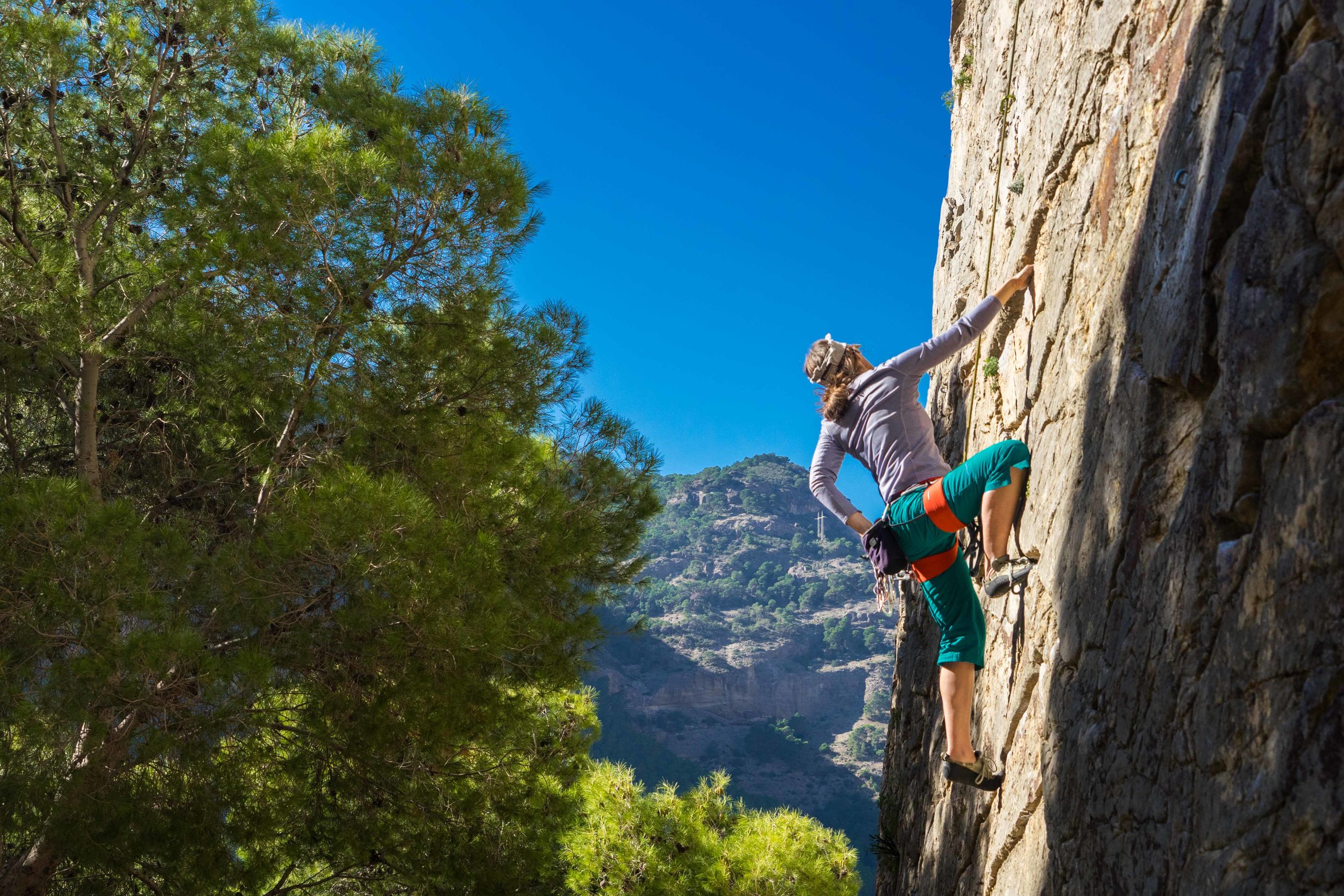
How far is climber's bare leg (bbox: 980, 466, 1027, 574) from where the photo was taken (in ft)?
10.2

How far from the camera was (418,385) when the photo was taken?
17.3 feet

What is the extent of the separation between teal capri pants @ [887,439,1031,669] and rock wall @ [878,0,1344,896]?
5.2 inches

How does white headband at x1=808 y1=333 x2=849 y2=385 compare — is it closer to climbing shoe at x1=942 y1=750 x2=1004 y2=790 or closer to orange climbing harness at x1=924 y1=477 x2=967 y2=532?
orange climbing harness at x1=924 y1=477 x2=967 y2=532

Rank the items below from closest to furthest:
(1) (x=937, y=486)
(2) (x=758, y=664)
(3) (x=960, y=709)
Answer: (3) (x=960, y=709)
(1) (x=937, y=486)
(2) (x=758, y=664)

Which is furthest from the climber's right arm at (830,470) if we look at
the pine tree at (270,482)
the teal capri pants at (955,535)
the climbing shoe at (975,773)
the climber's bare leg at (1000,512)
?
the pine tree at (270,482)

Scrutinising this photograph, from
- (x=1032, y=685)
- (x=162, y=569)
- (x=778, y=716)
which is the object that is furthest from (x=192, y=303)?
(x=778, y=716)

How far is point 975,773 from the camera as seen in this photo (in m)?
3.06

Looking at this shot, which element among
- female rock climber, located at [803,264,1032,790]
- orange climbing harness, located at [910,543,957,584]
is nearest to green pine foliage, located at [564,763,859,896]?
female rock climber, located at [803,264,1032,790]

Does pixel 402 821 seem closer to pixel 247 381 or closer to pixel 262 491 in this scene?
pixel 262 491

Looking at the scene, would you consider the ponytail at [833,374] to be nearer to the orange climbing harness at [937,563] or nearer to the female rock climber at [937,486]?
the female rock climber at [937,486]

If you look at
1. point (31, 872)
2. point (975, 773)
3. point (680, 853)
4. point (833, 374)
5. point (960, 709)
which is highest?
point (833, 374)

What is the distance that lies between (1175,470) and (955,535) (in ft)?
3.54

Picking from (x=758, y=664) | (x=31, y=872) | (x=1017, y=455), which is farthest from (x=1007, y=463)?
(x=758, y=664)

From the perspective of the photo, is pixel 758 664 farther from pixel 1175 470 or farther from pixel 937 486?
pixel 1175 470
